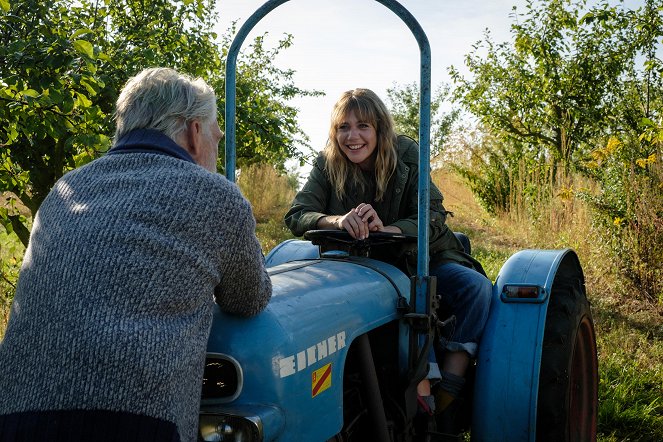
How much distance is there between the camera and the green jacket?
10.4ft

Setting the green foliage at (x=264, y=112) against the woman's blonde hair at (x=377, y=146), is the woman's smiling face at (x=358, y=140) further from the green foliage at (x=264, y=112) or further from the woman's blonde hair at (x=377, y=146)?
the green foliage at (x=264, y=112)

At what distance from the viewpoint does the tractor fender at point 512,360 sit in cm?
288

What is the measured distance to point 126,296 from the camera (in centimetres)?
170

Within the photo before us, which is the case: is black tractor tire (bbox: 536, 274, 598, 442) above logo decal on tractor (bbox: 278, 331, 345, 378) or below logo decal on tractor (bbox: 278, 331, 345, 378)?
below

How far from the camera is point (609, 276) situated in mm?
6871

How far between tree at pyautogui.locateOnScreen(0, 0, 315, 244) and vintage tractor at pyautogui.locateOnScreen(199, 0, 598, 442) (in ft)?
4.09

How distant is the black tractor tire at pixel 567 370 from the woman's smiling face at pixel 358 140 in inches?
38.6

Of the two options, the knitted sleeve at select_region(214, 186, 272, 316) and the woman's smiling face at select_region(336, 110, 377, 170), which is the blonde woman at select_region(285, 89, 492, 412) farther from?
the knitted sleeve at select_region(214, 186, 272, 316)

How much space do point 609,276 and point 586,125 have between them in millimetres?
4603

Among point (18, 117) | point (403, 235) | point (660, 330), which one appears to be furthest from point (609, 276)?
point (18, 117)

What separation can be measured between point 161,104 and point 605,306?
207 inches

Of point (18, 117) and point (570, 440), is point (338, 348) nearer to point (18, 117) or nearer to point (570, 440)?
point (570, 440)

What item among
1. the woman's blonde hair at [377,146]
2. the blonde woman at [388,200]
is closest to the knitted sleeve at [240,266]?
the blonde woman at [388,200]

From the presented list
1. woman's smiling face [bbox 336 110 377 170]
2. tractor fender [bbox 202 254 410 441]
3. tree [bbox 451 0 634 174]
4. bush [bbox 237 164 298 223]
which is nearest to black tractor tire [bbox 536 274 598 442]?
tractor fender [bbox 202 254 410 441]
